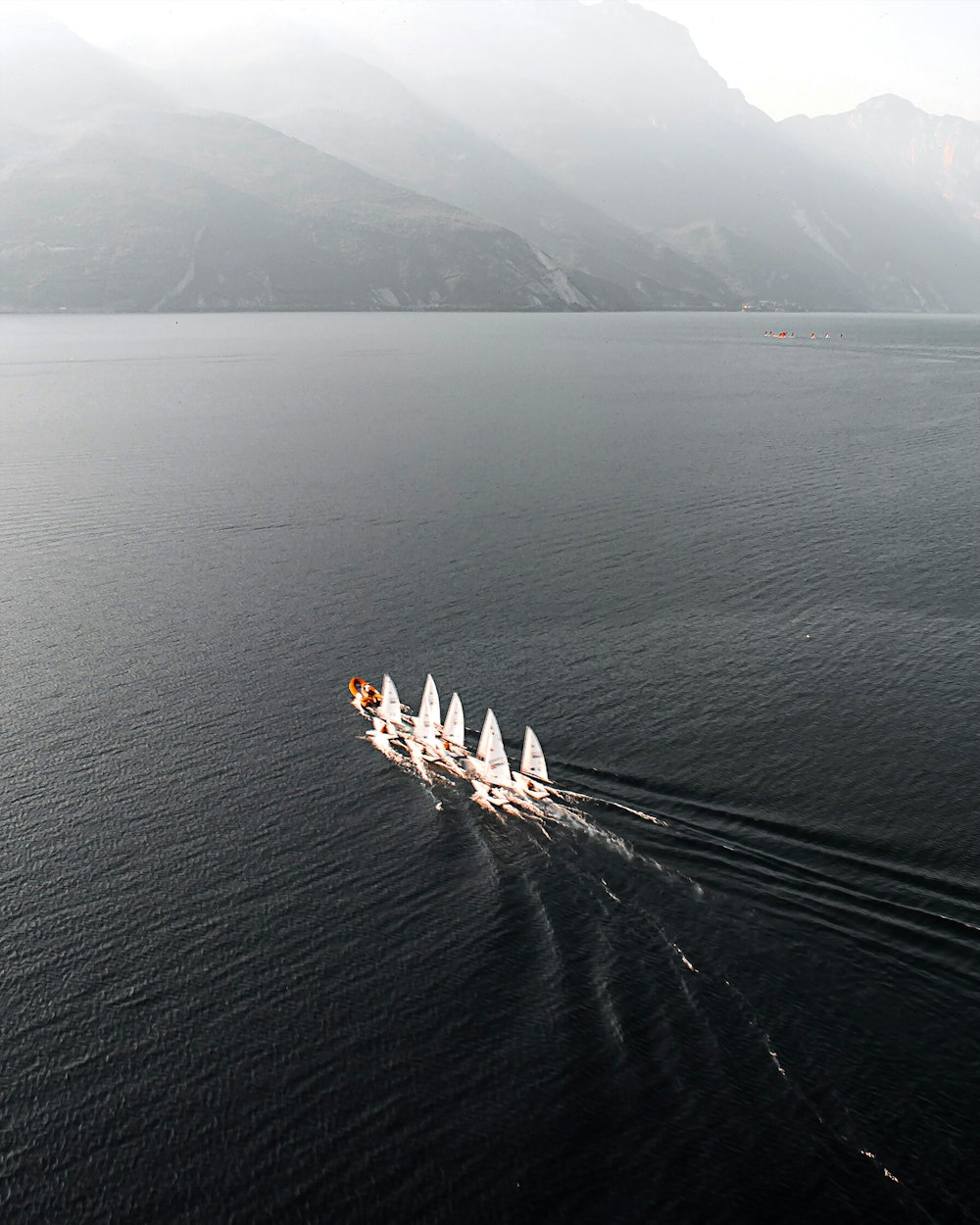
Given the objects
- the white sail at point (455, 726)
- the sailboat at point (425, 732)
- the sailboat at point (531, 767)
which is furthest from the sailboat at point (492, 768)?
the sailboat at point (425, 732)

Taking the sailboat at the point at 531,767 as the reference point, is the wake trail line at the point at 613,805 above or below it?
below

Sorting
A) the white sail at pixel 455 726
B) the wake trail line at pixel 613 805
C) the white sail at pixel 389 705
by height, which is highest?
the white sail at pixel 389 705

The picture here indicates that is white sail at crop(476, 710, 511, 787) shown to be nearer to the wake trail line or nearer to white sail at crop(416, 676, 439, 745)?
the wake trail line

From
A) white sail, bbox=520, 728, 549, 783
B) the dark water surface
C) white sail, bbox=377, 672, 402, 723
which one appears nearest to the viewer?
the dark water surface

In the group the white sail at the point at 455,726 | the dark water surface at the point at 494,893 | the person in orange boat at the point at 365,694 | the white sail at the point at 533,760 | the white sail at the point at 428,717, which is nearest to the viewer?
the dark water surface at the point at 494,893

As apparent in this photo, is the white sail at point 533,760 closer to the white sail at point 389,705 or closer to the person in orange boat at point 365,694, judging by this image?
the white sail at point 389,705

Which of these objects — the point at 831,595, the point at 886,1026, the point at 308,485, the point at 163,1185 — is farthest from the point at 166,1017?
the point at 308,485

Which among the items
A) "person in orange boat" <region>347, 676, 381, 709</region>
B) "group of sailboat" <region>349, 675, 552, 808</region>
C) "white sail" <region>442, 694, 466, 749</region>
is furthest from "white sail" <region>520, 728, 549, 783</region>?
"person in orange boat" <region>347, 676, 381, 709</region>
